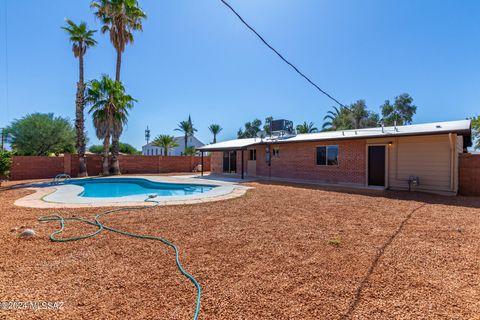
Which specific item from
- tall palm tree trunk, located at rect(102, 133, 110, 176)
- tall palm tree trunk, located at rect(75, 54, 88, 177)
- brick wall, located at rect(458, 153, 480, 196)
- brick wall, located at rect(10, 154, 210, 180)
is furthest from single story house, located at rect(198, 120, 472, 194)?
tall palm tree trunk, located at rect(75, 54, 88, 177)

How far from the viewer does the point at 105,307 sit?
2.38m

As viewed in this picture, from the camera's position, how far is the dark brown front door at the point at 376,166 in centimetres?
1125

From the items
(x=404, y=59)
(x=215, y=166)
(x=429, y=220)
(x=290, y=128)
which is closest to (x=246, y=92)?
(x=290, y=128)

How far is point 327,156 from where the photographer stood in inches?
512

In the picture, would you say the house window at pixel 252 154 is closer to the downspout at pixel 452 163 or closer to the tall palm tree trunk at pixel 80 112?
the downspout at pixel 452 163

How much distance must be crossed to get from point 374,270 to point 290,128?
50.7 ft

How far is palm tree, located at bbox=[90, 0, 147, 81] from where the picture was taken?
1805 centimetres

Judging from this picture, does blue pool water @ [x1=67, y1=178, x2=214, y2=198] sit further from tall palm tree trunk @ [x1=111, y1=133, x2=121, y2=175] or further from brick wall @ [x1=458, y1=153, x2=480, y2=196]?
brick wall @ [x1=458, y1=153, x2=480, y2=196]

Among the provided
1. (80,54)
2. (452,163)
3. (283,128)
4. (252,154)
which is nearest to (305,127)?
(283,128)

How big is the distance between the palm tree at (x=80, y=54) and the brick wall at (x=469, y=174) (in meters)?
22.5

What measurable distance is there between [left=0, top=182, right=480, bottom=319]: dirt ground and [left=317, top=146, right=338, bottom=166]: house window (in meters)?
7.04

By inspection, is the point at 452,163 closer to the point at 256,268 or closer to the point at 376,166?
the point at 376,166

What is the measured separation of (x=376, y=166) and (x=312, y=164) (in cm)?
330

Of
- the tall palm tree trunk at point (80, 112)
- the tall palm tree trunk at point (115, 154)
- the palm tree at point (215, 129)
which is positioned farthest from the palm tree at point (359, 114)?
the tall palm tree trunk at point (80, 112)
